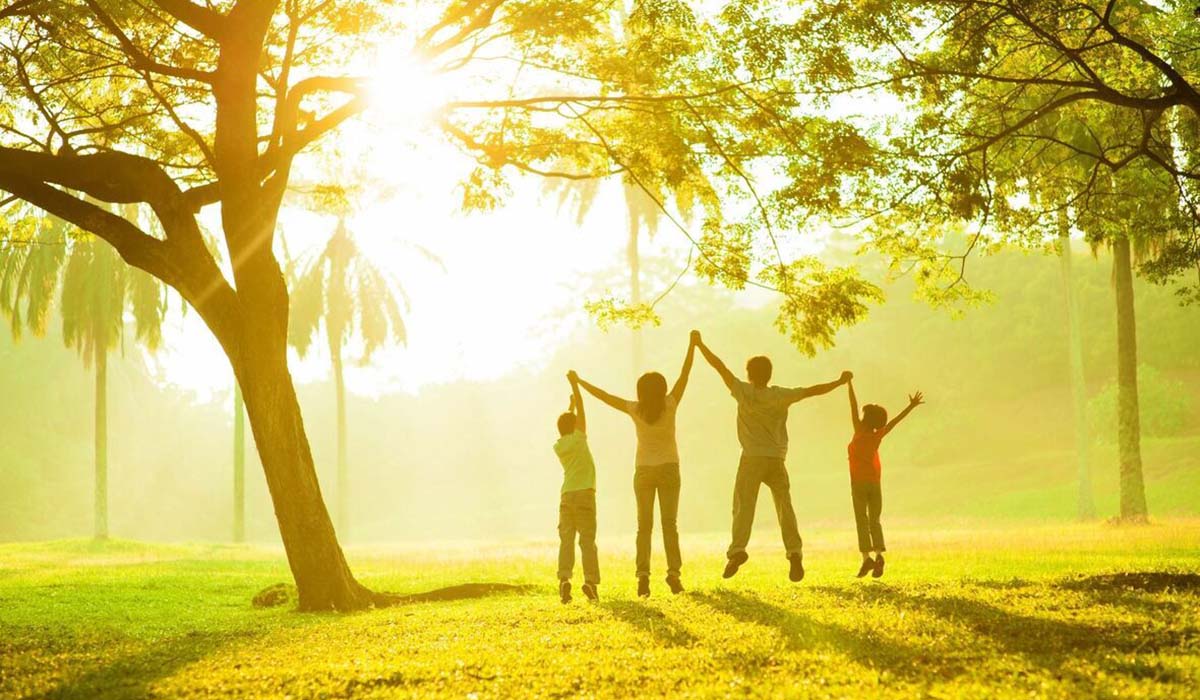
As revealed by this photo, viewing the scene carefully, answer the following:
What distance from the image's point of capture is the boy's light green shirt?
11266 millimetres

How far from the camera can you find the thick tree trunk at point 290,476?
44.3 ft

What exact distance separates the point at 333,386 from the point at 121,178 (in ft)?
209

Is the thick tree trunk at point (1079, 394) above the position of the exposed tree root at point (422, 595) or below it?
above

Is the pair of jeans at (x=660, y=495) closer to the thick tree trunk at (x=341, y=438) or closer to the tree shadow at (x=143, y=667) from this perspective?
the tree shadow at (x=143, y=667)

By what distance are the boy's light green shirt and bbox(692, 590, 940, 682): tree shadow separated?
68.4 inches

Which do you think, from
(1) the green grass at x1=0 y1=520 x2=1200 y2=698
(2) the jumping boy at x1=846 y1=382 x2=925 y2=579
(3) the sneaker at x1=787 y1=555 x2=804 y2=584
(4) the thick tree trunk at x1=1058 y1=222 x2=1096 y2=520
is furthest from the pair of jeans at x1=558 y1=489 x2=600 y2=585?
(4) the thick tree trunk at x1=1058 y1=222 x2=1096 y2=520

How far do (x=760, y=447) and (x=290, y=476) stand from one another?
5.78 m

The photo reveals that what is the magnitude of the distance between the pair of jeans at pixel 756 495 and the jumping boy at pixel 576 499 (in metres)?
1.41

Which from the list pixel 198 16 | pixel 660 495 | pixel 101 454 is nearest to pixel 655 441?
pixel 660 495

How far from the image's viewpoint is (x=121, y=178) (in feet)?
44.8

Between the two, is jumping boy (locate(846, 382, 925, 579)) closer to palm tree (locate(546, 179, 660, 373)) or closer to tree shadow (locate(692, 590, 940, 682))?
tree shadow (locate(692, 590, 940, 682))

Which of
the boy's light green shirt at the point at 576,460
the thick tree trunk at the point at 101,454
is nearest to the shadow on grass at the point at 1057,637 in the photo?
the boy's light green shirt at the point at 576,460

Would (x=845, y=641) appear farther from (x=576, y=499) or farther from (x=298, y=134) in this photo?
(x=298, y=134)

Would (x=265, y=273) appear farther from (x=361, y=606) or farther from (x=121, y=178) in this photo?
(x=361, y=606)
